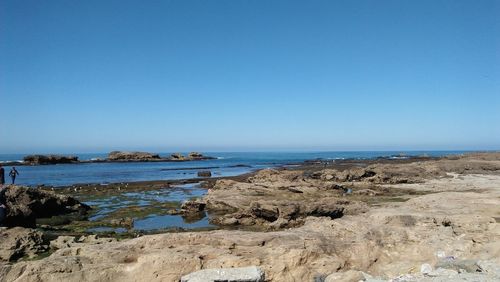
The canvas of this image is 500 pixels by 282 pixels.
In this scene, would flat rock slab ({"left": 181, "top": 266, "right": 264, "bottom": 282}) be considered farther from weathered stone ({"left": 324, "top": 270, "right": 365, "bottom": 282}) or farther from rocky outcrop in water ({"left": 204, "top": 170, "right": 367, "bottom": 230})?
rocky outcrop in water ({"left": 204, "top": 170, "right": 367, "bottom": 230})

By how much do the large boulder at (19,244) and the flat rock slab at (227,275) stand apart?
789 centimetres

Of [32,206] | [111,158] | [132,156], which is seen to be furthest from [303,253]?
[111,158]

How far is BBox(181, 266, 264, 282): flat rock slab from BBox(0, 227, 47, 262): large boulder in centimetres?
789

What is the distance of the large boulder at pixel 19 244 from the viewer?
42.4 feet

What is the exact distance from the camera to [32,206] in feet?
76.0

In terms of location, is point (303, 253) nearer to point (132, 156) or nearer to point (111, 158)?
point (132, 156)

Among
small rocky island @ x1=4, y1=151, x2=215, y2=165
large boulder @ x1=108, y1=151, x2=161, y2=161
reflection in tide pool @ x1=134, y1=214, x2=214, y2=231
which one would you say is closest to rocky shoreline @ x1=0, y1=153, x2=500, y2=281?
reflection in tide pool @ x1=134, y1=214, x2=214, y2=231

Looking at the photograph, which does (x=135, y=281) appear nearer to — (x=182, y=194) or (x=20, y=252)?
(x=20, y=252)

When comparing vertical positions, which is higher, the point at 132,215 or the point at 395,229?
the point at 395,229

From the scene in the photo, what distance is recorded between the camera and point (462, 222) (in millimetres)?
12266

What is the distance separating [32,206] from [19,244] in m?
11.0

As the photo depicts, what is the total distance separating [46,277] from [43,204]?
692 inches

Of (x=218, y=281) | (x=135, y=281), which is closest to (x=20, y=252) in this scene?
(x=135, y=281)

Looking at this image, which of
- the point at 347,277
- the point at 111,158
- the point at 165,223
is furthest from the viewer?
the point at 111,158
